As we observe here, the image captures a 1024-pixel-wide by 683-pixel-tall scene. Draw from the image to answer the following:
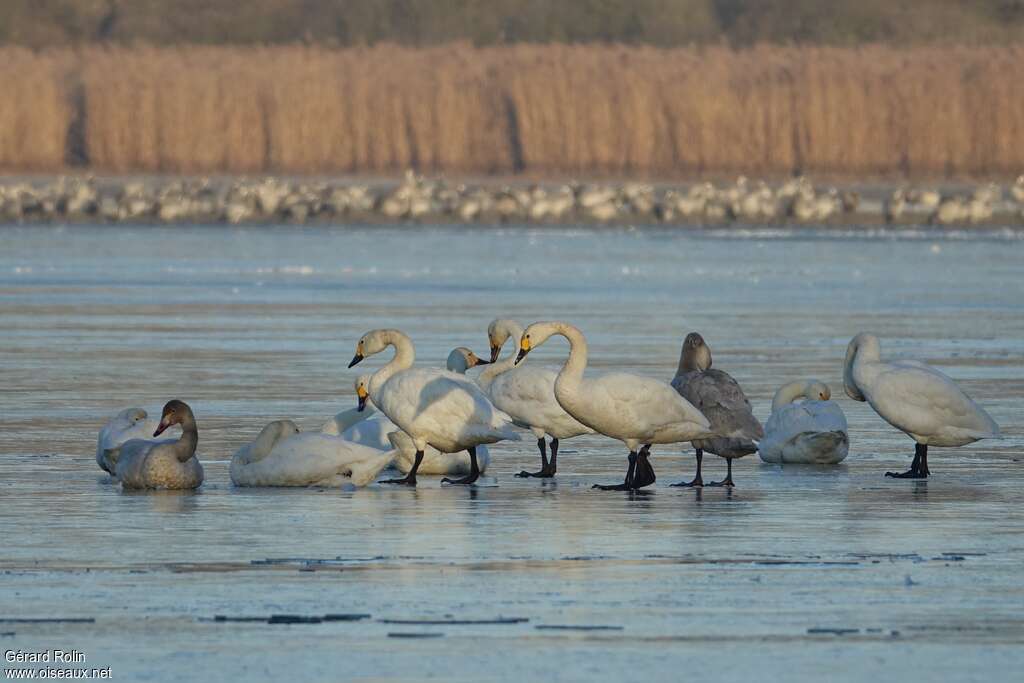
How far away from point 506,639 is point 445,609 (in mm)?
599

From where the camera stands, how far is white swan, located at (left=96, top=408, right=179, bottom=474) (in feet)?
42.4

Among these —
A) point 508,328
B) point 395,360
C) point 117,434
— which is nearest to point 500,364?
point 508,328

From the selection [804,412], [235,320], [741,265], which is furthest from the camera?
[741,265]

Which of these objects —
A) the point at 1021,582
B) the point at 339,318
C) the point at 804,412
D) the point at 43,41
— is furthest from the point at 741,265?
the point at 43,41

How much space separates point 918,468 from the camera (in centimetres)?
1322

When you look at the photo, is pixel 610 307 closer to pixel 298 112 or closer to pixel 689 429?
pixel 689 429

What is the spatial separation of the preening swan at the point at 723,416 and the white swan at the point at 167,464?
265 cm

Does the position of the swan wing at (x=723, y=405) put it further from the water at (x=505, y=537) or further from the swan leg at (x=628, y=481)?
the swan leg at (x=628, y=481)

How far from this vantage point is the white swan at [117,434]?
509 inches

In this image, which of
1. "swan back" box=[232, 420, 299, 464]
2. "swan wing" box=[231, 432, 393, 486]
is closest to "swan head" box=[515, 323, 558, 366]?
"swan wing" box=[231, 432, 393, 486]

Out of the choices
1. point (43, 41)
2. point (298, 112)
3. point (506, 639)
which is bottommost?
point (506, 639)

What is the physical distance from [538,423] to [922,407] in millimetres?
2104

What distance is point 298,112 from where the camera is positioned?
59531 millimetres

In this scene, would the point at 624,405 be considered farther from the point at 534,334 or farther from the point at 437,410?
the point at 437,410
